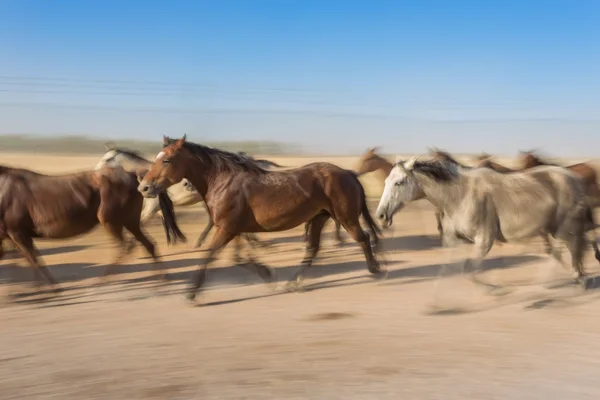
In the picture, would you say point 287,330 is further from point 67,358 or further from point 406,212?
point 406,212

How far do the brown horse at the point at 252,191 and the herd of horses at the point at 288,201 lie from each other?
0.5 inches

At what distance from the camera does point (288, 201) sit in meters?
7.96

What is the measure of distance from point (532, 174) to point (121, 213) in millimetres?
5106

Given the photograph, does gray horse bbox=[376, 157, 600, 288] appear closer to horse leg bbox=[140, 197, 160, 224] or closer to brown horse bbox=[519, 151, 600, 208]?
brown horse bbox=[519, 151, 600, 208]

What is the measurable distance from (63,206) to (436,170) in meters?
4.65

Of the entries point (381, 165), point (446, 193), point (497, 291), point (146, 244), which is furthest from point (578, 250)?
point (381, 165)

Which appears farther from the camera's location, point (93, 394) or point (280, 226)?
point (280, 226)

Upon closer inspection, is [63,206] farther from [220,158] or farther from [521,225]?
[521,225]

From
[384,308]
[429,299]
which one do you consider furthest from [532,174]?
[384,308]

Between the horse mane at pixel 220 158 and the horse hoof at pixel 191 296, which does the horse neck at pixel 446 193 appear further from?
the horse hoof at pixel 191 296

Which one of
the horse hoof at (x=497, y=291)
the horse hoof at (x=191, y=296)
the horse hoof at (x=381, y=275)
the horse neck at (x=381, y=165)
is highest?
the horse neck at (x=381, y=165)

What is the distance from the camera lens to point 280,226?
8.01 meters

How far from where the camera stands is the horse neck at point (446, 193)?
23.7 feet

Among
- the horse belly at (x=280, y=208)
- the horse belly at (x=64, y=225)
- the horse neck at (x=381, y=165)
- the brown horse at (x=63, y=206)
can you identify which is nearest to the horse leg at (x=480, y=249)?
the horse belly at (x=280, y=208)
